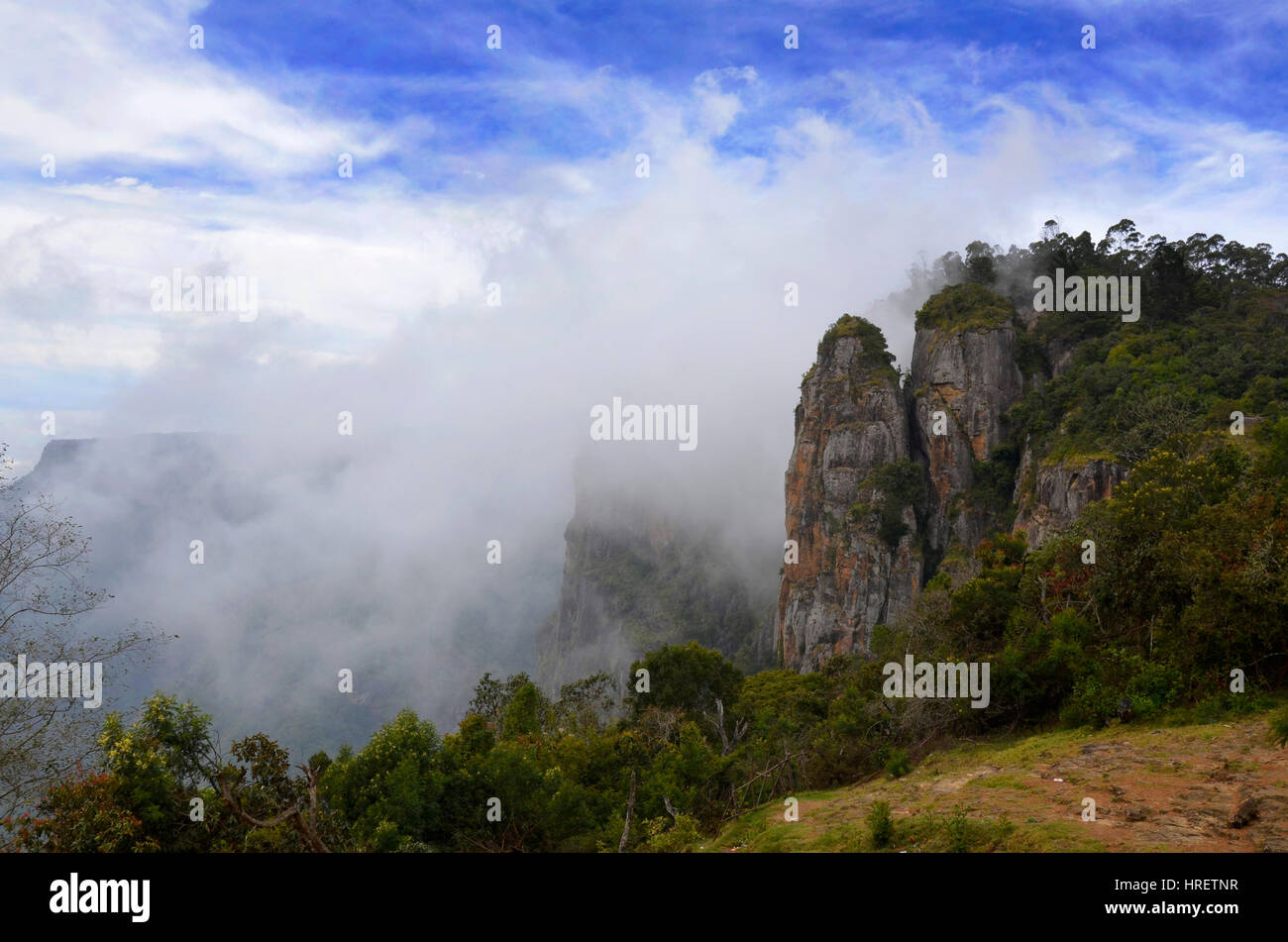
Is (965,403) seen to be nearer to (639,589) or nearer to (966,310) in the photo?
(966,310)

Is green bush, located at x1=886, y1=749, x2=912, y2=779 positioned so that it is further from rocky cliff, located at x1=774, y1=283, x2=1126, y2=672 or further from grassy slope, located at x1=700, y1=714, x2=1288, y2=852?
rocky cliff, located at x1=774, y1=283, x2=1126, y2=672

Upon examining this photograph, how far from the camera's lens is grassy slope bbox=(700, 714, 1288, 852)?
10.2 meters

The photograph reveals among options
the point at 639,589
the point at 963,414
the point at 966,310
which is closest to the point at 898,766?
the point at 963,414

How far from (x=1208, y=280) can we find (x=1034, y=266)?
16361mm

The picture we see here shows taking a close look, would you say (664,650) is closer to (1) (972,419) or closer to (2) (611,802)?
(2) (611,802)

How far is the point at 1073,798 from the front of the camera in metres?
12.2

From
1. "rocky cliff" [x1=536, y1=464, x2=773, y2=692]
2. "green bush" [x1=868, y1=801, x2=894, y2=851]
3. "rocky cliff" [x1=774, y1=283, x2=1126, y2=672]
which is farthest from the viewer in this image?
"rocky cliff" [x1=536, y1=464, x2=773, y2=692]

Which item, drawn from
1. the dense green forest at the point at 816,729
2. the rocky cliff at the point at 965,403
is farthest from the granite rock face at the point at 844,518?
the dense green forest at the point at 816,729

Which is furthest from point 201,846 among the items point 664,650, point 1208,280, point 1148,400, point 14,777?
point 1208,280

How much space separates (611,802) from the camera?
2428cm

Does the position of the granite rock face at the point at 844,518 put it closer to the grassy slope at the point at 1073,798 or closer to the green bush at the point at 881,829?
the grassy slope at the point at 1073,798

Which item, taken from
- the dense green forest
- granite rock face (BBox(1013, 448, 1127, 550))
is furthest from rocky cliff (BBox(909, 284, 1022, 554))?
the dense green forest

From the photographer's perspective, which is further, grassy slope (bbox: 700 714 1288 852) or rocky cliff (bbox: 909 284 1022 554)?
rocky cliff (bbox: 909 284 1022 554)

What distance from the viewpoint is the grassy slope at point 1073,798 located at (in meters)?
10.2
